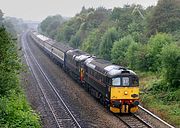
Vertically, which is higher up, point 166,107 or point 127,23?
point 127,23

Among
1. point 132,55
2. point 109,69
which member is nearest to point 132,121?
point 109,69

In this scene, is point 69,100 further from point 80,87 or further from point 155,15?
point 155,15

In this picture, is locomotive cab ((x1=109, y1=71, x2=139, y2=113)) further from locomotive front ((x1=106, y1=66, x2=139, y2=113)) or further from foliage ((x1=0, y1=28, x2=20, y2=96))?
foliage ((x1=0, y1=28, x2=20, y2=96))

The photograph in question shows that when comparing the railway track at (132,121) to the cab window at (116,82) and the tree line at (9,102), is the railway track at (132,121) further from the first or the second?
the tree line at (9,102)

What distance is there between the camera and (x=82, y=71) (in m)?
37.8

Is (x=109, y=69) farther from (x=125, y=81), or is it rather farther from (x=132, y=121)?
(x=132, y=121)

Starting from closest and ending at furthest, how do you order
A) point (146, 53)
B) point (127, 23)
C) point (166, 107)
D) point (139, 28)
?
point (166, 107) → point (146, 53) → point (139, 28) → point (127, 23)

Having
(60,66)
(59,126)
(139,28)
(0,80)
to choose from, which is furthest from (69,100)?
(139,28)

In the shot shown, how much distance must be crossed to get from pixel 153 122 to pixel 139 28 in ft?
134

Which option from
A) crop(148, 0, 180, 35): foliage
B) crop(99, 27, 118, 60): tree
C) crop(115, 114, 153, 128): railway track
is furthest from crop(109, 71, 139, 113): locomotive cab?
crop(99, 27, 118, 60): tree

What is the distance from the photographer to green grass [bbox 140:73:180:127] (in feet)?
85.2

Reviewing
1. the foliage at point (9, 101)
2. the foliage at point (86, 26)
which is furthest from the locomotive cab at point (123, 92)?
the foliage at point (86, 26)

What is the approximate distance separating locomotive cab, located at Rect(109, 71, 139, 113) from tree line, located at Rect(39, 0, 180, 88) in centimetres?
537

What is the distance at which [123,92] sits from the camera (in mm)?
26766
